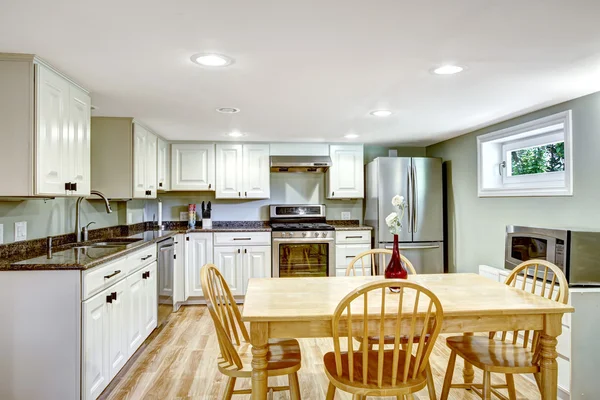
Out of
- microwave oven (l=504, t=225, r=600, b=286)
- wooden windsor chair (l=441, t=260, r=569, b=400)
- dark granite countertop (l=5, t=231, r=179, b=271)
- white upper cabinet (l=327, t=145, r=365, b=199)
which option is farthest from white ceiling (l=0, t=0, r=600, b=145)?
white upper cabinet (l=327, t=145, r=365, b=199)

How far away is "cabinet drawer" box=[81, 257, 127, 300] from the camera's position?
211 centimetres

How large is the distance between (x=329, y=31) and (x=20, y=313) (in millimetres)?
2176

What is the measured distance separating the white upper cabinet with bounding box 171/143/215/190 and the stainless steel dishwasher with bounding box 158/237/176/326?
1.00 metres

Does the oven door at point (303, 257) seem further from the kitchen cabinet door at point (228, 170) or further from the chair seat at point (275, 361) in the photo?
the chair seat at point (275, 361)

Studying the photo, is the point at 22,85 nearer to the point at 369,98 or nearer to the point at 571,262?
the point at 369,98

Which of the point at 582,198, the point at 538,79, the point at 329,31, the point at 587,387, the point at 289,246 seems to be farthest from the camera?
the point at 289,246

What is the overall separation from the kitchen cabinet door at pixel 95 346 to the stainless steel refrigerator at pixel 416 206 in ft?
10.6

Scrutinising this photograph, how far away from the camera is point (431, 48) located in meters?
1.95

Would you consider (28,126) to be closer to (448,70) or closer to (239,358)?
(239,358)

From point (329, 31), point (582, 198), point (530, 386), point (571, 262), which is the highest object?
point (329, 31)

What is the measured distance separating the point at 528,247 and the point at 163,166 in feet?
12.9

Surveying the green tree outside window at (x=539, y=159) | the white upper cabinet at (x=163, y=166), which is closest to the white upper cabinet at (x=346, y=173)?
the green tree outside window at (x=539, y=159)

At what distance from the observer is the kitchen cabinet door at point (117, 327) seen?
2.48 m

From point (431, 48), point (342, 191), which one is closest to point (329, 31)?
point (431, 48)
